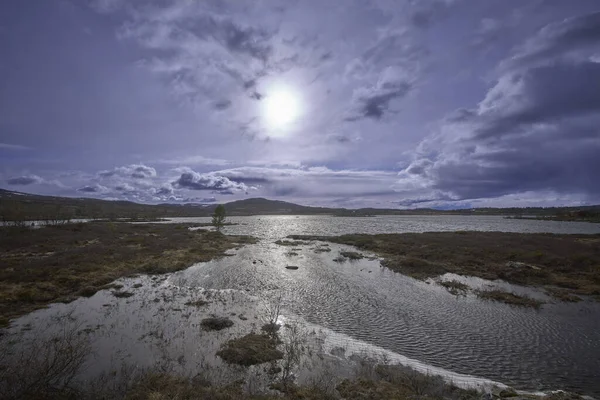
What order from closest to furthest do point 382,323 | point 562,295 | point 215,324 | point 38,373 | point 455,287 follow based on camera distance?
1. point 38,373
2. point 215,324
3. point 382,323
4. point 562,295
5. point 455,287

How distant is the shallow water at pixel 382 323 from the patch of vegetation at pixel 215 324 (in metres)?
0.56

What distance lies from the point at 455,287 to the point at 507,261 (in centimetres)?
1765

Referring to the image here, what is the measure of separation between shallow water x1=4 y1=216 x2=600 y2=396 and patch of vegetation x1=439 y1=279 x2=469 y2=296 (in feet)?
2.96

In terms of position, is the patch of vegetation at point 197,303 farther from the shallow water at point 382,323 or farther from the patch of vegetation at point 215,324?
the patch of vegetation at point 215,324

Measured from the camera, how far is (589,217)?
148 meters

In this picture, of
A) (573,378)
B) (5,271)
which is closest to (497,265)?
(573,378)

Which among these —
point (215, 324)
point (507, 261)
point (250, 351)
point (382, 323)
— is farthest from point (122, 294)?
point (507, 261)

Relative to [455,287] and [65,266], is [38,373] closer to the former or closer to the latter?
[65,266]

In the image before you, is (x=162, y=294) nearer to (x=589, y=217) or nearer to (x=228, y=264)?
(x=228, y=264)

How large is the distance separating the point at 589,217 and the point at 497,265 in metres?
165

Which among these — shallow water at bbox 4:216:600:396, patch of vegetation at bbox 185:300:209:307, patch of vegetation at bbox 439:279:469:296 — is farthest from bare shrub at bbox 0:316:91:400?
patch of vegetation at bbox 439:279:469:296

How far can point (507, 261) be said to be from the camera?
40.5 m

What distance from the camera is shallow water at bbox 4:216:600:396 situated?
14.4 meters

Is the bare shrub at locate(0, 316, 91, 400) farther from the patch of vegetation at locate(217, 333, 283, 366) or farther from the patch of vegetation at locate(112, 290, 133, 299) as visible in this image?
the patch of vegetation at locate(112, 290, 133, 299)
